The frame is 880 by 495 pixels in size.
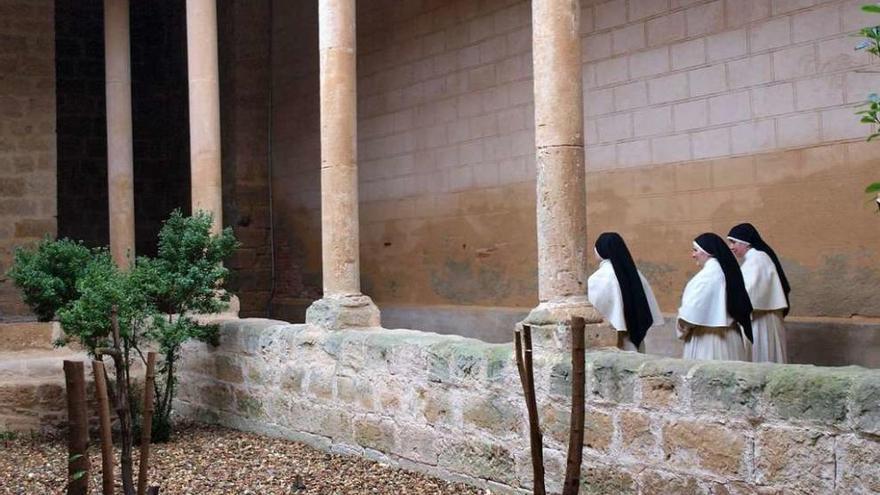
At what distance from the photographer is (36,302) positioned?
9.07 metres

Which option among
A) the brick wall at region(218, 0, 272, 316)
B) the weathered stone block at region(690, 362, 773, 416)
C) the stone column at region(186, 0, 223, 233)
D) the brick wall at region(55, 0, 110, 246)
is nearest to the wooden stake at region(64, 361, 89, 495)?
the weathered stone block at region(690, 362, 773, 416)

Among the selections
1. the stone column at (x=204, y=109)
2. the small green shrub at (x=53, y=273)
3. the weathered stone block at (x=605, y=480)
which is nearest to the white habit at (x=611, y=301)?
the weathered stone block at (x=605, y=480)

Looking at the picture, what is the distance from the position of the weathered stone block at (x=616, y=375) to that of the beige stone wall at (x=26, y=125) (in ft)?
28.4

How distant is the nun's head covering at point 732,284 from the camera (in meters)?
6.22

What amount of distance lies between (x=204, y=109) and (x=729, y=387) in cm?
632

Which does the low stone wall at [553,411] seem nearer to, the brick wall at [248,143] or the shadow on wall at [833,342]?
the shadow on wall at [833,342]

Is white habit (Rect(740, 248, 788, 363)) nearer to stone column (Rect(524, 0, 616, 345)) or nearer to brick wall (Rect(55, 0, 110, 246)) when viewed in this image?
stone column (Rect(524, 0, 616, 345))

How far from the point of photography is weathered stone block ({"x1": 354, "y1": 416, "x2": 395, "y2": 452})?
6715 mm

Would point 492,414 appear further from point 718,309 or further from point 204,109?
point 204,109

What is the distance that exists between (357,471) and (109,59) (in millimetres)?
6578

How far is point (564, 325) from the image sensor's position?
5598mm

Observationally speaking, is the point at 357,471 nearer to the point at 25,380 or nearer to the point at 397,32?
the point at 25,380

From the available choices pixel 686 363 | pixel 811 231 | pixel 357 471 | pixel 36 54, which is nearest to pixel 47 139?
pixel 36 54

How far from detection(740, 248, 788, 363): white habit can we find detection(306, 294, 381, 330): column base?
106 inches
